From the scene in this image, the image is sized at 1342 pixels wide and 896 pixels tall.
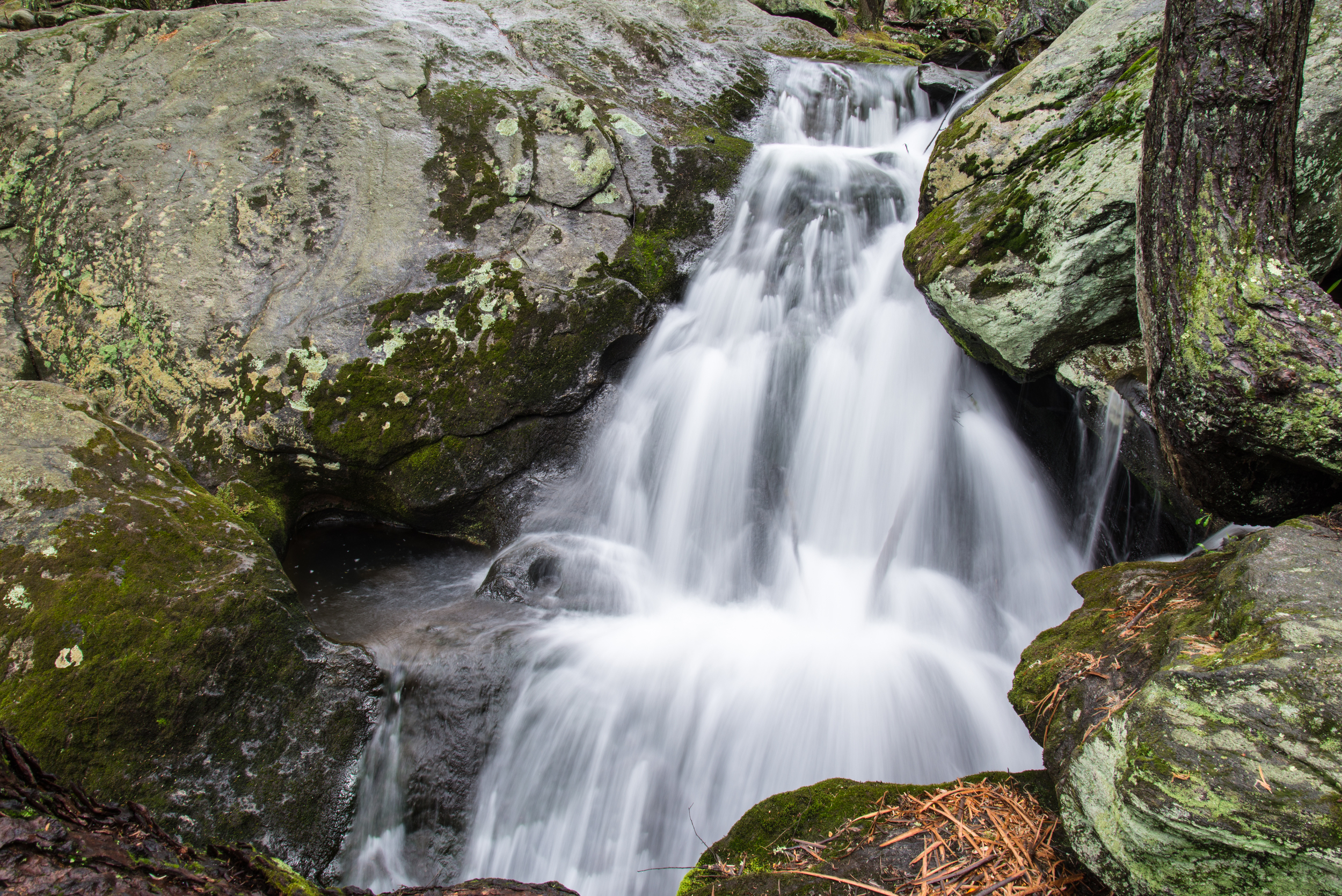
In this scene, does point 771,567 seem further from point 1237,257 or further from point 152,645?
point 152,645

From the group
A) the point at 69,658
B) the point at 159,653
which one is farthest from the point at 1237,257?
the point at 69,658

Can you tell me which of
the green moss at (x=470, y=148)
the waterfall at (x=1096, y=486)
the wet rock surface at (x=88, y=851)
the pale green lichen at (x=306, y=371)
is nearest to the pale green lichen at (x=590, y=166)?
the green moss at (x=470, y=148)

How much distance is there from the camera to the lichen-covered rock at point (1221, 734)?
1515 millimetres

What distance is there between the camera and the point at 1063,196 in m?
3.62

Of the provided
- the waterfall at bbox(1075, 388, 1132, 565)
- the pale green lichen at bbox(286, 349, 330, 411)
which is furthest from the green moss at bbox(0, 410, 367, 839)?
the waterfall at bbox(1075, 388, 1132, 565)

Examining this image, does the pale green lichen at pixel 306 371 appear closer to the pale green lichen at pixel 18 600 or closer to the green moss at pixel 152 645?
the green moss at pixel 152 645

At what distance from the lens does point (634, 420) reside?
540 centimetres

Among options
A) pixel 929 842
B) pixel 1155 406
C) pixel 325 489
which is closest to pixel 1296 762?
pixel 929 842

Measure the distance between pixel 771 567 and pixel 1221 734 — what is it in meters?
3.06

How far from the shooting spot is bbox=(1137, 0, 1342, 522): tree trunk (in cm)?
219

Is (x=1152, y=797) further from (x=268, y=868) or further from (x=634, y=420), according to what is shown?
(x=634, y=420)

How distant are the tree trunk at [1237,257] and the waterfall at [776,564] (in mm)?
1879

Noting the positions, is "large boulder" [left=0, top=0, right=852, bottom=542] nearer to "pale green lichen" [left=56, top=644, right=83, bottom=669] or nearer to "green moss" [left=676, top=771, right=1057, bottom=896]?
"pale green lichen" [left=56, top=644, right=83, bottom=669]

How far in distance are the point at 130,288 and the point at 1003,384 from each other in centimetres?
663
